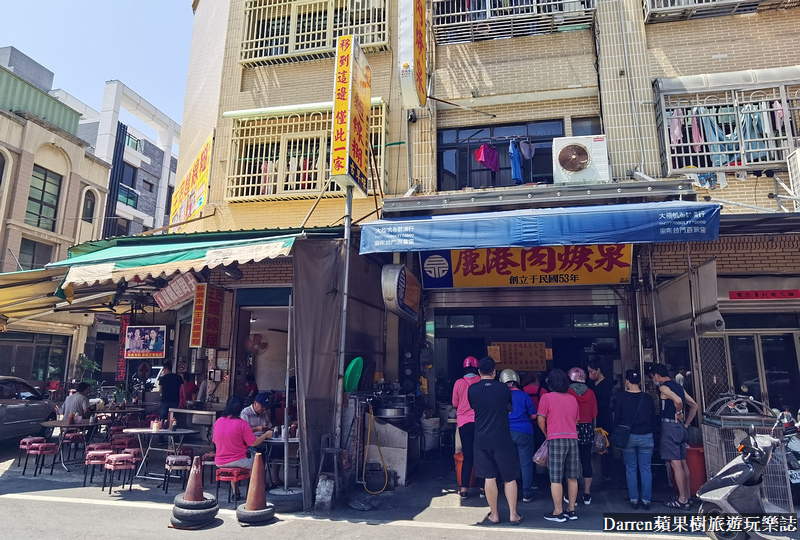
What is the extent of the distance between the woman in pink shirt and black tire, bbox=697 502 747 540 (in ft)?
18.9

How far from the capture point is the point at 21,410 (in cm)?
1144

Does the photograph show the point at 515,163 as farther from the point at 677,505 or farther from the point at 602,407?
the point at 677,505

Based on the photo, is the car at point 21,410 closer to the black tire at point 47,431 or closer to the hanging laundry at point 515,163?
the black tire at point 47,431

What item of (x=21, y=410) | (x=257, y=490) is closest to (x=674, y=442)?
(x=257, y=490)

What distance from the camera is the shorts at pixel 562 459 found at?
21.8 feet

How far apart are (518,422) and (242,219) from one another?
773cm

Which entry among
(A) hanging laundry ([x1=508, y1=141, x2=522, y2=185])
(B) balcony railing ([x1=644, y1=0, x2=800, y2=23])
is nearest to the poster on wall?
(A) hanging laundry ([x1=508, y1=141, x2=522, y2=185])

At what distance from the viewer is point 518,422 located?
7.58 metres

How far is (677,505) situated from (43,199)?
28.5 m

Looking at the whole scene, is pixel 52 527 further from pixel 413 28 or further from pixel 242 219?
pixel 413 28

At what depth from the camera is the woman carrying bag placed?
22.7 ft

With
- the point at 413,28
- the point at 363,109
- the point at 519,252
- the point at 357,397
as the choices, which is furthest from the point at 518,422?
the point at 413,28

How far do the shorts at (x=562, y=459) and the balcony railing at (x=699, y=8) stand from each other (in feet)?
29.8

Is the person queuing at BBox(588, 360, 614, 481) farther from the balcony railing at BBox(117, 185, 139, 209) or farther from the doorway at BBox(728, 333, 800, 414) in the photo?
the balcony railing at BBox(117, 185, 139, 209)
